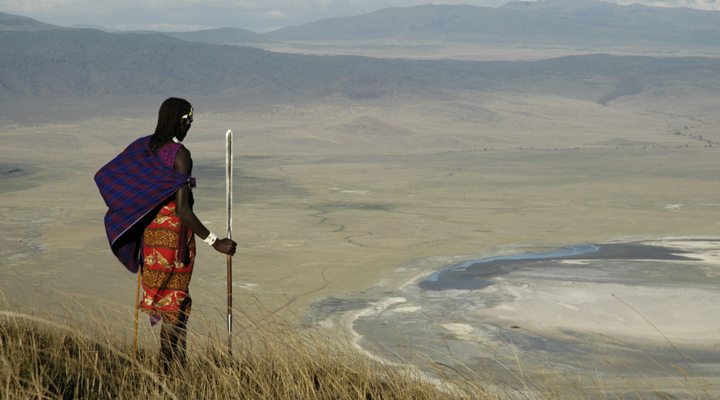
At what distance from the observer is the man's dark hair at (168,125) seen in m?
4.20

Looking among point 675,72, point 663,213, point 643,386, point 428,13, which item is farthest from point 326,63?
point 428,13

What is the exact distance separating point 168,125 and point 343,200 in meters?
18.2

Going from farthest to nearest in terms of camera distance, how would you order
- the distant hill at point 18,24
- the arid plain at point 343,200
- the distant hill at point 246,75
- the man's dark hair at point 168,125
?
the distant hill at point 18,24 → the distant hill at point 246,75 → the arid plain at point 343,200 → the man's dark hair at point 168,125

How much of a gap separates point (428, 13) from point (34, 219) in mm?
182224

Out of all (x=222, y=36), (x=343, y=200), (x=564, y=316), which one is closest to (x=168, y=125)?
(x=564, y=316)

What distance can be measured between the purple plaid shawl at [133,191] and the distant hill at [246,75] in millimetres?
49829

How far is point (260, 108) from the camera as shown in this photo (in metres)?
57.3

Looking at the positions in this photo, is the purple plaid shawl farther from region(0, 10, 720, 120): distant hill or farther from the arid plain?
region(0, 10, 720, 120): distant hill

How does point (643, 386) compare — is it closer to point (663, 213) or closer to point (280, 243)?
point (280, 243)

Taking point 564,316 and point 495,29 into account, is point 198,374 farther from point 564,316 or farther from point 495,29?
point 495,29

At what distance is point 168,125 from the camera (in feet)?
13.8

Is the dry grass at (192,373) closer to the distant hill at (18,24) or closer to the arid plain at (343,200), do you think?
the arid plain at (343,200)

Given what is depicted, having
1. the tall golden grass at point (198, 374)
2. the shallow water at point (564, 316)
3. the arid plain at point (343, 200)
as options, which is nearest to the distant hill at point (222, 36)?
the arid plain at point (343, 200)

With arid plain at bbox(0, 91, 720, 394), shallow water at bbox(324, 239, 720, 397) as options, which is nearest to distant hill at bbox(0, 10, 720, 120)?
arid plain at bbox(0, 91, 720, 394)
